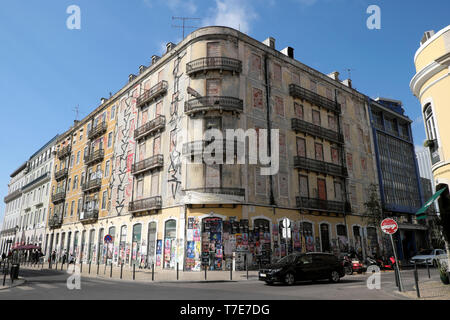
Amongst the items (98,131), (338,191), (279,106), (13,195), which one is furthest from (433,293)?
(13,195)

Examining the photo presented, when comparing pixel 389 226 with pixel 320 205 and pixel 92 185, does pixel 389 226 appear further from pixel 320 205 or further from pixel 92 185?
pixel 92 185

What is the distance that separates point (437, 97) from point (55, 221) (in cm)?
4524

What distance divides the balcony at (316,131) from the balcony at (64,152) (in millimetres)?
33248

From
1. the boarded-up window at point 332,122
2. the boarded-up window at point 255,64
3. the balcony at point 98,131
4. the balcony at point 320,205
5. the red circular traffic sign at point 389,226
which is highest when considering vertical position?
the boarded-up window at point 255,64

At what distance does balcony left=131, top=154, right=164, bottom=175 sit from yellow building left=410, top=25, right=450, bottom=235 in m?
19.1

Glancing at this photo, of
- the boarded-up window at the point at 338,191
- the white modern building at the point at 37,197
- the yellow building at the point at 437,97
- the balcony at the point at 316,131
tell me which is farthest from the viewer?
the white modern building at the point at 37,197

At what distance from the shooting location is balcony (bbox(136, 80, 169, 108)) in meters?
29.2

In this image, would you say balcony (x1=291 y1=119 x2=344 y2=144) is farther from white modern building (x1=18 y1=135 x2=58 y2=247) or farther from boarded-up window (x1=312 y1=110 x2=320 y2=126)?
white modern building (x1=18 y1=135 x2=58 y2=247)

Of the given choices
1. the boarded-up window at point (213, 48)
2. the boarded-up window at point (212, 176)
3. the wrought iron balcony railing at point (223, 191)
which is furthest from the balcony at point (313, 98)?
the wrought iron balcony railing at point (223, 191)

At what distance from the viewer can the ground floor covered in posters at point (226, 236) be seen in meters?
22.7

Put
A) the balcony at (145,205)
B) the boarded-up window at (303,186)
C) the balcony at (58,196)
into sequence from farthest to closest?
1. the balcony at (58,196)
2. the boarded-up window at (303,186)
3. the balcony at (145,205)

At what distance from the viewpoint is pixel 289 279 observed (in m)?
14.4

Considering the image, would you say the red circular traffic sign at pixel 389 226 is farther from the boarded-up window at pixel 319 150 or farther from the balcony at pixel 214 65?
the boarded-up window at pixel 319 150
